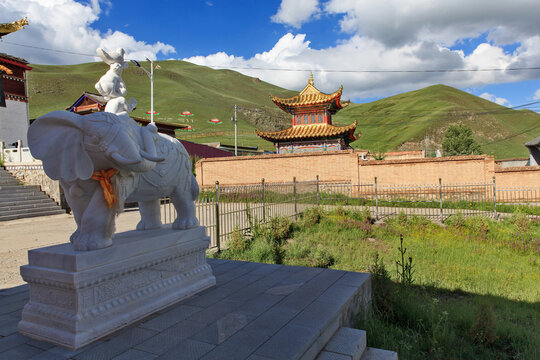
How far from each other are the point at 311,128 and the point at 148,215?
61.6 feet

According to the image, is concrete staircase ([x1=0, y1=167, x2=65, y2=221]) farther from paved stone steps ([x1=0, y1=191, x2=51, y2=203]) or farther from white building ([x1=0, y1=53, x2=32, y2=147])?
white building ([x1=0, y1=53, x2=32, y2=147])

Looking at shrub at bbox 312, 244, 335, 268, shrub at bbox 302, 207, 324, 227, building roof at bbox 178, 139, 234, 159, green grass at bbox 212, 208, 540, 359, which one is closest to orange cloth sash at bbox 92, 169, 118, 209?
green grass at bbox 212, 208, 540, 359

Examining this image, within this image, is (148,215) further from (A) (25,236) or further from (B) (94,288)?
(A) (25,236)

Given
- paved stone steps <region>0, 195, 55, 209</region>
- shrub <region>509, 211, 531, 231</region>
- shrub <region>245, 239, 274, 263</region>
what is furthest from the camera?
paved stone steps <region>0, 195, 55, 209</region>

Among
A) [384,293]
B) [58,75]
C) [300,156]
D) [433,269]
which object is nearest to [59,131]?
[384,293]

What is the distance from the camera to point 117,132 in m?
2.71

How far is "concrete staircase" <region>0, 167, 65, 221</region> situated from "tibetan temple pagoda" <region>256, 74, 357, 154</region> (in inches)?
483

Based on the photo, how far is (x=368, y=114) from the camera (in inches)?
3927

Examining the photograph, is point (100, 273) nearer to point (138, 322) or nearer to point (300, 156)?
point (138, 322)

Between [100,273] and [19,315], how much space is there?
1350 millimetres

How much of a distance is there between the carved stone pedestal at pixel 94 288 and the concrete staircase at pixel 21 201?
513 inches

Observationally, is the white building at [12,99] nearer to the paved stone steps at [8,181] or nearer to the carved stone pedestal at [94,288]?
the paved stone steps at [8,181]

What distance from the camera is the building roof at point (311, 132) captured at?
20625 mm

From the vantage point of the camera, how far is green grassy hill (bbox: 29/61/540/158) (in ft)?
196
